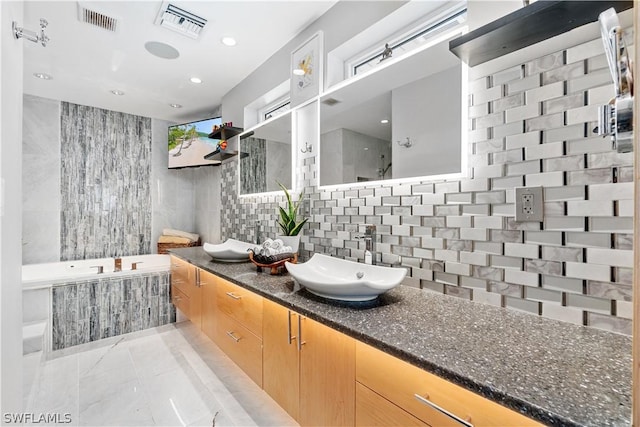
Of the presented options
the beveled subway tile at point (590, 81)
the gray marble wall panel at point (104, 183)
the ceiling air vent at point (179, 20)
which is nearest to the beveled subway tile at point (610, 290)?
the beveled subway tile at point (590, 81)

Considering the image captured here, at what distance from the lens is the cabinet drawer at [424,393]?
0.63m

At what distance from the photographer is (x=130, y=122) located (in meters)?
3.93

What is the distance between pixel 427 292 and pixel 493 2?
4.11ft

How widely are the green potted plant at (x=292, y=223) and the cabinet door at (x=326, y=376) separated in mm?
939

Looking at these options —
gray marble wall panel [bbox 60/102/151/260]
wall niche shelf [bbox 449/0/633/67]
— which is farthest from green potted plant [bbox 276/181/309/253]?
gray marble wall panel [bbox 60/102/151/260]

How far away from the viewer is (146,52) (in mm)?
2408

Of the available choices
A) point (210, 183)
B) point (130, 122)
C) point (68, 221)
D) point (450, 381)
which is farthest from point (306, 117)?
point (68, 221)

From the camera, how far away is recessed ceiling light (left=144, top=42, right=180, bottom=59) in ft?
7.53

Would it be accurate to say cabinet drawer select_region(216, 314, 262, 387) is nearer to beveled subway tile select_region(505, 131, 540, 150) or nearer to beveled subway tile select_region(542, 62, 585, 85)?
beveled subway tile select_region(505, 131, 540, 150)

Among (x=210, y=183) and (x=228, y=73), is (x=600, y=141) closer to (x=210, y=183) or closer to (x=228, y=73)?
(x=228, y=73)

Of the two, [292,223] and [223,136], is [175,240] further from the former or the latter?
[292,223]

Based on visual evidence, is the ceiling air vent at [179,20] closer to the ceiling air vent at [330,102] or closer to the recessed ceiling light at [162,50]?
the recessed ceiling light at [162,50]

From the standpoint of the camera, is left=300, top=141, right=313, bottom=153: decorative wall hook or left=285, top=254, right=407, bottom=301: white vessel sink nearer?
left=285, top=254, right=407, bottom=301: white vessel sink

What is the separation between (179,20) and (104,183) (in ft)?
8.82
